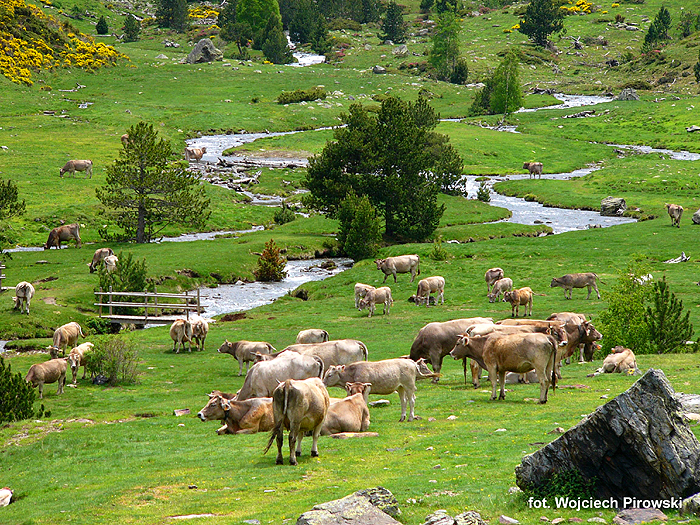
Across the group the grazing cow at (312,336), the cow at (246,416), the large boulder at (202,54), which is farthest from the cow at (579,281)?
the large boulder at (202,54)

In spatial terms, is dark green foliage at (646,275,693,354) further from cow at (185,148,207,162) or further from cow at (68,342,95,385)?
cow at (185,148,207,162)

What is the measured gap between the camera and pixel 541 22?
172 meters

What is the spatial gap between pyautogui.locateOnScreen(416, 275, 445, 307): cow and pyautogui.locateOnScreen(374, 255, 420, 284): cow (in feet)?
17.7

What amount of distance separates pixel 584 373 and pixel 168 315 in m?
26.0

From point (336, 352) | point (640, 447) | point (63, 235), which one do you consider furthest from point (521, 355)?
point (63, 235)

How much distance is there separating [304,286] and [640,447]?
39.5 meters

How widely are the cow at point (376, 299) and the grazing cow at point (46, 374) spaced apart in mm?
18484

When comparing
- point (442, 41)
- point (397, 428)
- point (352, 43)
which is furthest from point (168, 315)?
point (352, 43)

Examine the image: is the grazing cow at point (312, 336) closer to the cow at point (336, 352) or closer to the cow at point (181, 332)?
the cow at point (336, 352)

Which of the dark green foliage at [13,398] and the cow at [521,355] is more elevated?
the cow at [521,355]

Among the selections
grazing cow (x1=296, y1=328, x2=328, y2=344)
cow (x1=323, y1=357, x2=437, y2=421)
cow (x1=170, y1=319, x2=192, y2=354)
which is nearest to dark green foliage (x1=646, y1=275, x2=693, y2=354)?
grazing cow (x1=296, y1=328, x2=328, y2=344)

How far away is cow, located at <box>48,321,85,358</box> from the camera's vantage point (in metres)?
30.6

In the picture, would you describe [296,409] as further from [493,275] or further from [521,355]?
[493,275]

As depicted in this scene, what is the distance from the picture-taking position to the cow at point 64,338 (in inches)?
1207
